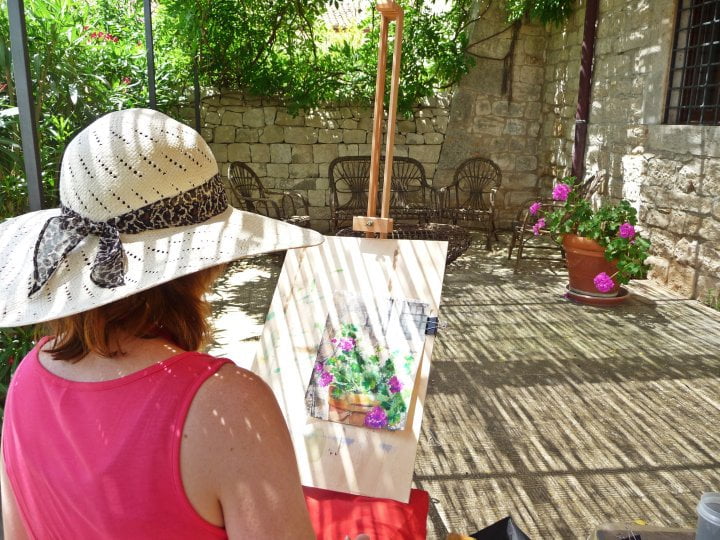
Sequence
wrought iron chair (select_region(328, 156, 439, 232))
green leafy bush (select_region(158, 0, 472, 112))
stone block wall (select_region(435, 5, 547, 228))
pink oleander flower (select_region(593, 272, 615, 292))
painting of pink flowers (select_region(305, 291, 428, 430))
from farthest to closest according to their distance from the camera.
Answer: stone block wall (select_region(435, 5, 547, 228)) → wrought iron chair (select_region(328, 156, 439, 232)) → green leafy bush (select_region(158, 0, 472, 112)) → pink oleander flower (select_region(593, 272, 615, 292)) → painting of pink flowers (select_region(305, 291, 428, 430))

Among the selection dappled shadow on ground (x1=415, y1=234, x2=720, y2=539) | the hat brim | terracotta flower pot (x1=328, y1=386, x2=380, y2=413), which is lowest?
dappled shadow on ground (x1=415, y1=234, x2=720, y2=539)

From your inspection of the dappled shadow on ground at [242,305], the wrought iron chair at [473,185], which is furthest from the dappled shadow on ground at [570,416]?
the wrought iron chair at [473,185]

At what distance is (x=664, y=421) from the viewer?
2.82m

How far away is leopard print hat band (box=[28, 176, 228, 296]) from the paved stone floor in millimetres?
1635

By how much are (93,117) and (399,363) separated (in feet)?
9.88

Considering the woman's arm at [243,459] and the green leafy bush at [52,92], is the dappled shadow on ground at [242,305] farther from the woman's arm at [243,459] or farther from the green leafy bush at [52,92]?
the woman's arm at [243,459]

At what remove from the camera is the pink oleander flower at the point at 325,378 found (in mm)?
1507

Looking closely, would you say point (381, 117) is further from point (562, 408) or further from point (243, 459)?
point (562, 408)

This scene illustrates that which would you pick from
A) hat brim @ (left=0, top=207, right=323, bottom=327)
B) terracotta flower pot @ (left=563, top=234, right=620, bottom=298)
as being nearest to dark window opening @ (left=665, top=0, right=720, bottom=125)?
terracotta flower pot @ (left=563, top=234, right=620, bottom=298)

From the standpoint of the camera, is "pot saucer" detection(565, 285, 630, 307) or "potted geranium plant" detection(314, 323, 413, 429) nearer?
"potted geranium plant" detection(314, 323, 413, 429)

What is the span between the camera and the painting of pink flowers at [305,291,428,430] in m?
1.45

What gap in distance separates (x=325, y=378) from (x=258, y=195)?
573 cm

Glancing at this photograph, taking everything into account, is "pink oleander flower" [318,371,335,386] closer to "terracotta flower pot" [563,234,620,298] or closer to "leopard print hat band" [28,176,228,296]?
"leopard print hat band" [28,176,228,296]

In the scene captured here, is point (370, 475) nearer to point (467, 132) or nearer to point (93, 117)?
point (93, 117)
